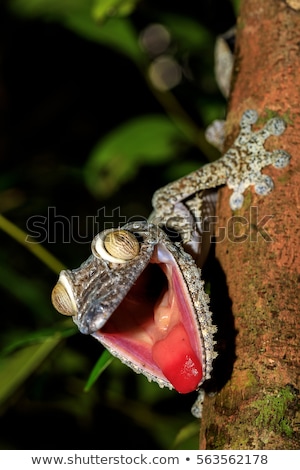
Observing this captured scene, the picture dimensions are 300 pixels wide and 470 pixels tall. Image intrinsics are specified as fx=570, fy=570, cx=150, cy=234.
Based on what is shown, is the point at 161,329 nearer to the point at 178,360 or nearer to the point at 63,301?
the point at 178,360

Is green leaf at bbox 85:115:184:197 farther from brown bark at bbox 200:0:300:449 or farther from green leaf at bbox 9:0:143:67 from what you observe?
brown bark at bbox 200:0:300:449

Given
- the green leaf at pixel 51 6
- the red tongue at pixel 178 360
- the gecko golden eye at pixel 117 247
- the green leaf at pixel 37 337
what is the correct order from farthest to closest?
the green leaf at pixel 51 6
the green leaf at pixel 37 337
the gecko golden eye at pixel 117 247
the red tongue at pixel 178 360

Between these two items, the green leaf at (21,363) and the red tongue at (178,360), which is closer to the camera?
the red tongue at (178,360)

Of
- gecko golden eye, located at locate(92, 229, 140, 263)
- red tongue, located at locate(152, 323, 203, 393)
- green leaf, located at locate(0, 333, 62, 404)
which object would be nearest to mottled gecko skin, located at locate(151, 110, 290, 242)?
gecko golden eye, located at locate(92, 229, 140, 263)

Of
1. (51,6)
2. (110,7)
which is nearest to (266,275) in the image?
(110,7)

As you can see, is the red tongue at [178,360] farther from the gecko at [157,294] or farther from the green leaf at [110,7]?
the green leaf at [110,7]

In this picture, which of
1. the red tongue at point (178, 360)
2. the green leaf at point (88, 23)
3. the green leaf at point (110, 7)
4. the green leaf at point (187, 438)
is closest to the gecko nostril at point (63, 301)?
the red tongue at point (178, 360)

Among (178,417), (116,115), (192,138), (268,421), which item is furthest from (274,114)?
(116,115)
